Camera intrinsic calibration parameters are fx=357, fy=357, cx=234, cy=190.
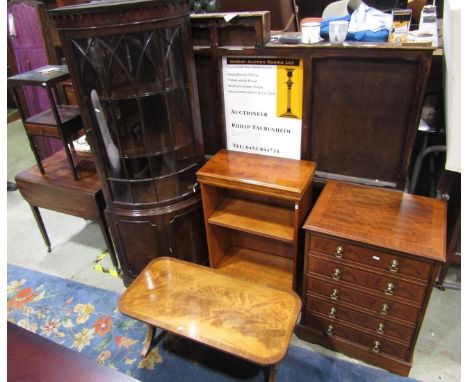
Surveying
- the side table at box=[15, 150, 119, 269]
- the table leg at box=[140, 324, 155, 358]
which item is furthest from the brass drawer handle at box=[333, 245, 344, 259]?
the side table at box=[15, 150, 119, 269]

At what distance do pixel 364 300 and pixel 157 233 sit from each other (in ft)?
3.44

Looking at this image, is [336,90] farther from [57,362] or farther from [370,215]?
[57,362]

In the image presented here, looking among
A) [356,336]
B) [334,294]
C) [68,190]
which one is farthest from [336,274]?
[68,190]

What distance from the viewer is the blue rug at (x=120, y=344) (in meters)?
1.61

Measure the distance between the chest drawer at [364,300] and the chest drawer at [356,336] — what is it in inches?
5.6

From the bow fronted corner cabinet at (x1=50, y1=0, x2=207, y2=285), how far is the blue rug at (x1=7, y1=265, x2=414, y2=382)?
0.29 metres

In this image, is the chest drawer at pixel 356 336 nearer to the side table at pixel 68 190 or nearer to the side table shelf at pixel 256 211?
the side table shelf at pixel 256 211

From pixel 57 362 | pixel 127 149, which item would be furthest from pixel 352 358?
pixel 127 149

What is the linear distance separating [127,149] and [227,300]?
866mm

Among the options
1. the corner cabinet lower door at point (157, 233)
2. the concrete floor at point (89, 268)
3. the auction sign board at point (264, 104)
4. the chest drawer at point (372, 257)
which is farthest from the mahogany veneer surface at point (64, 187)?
the chest drawer at point (372, 257)

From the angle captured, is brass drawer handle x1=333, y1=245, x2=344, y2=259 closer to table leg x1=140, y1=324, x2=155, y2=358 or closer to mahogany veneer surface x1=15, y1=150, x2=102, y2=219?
table leg x1=140, y1=324, x2=155, y2=358

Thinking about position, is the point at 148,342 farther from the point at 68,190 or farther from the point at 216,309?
the point at 68,190

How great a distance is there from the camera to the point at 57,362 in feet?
2.79

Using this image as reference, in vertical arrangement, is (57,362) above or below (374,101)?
below
